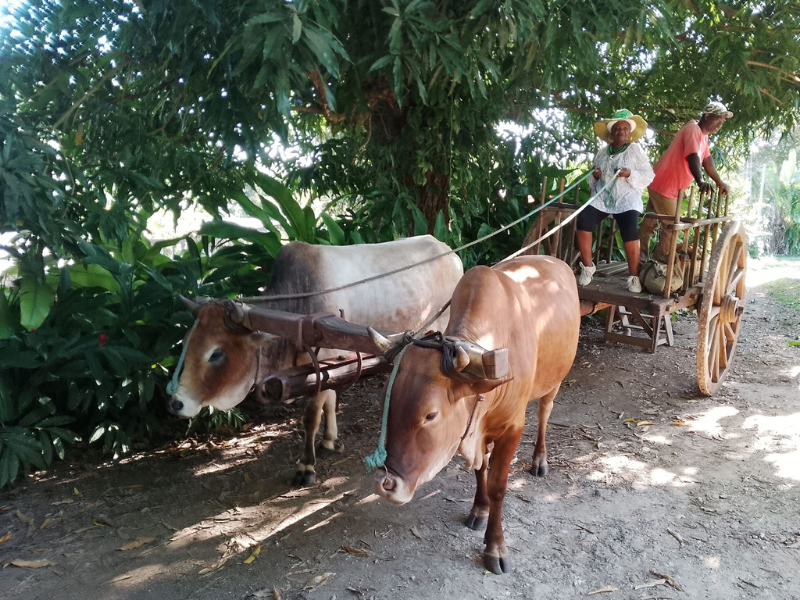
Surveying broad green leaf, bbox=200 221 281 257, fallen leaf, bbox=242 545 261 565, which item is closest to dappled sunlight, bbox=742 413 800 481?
fallen leaf, bbox=242 545 261 565

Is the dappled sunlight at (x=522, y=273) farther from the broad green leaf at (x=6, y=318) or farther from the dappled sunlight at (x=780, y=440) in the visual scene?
the broad green leaf at (x=6, y=318)

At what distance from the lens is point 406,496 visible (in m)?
2.41

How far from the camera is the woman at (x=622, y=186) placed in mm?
5176

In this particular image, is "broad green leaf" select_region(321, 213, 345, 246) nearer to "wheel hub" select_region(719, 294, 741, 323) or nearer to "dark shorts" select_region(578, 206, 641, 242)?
"dark shorts" select_region(578, 206, 641, 242)

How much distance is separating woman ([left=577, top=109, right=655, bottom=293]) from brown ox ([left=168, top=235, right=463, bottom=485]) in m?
1.23

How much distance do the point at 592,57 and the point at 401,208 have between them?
2.41 m

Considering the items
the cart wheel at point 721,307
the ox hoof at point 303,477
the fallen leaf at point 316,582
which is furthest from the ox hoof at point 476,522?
the cart wheel at point 721,307

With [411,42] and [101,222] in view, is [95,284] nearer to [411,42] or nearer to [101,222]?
[101,222]

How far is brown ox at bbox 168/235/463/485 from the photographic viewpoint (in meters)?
3.45

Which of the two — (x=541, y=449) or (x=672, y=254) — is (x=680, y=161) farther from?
(x=541, y=449)

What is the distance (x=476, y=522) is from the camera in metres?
3.65

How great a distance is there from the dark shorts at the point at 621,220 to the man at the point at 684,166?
322 millimetres

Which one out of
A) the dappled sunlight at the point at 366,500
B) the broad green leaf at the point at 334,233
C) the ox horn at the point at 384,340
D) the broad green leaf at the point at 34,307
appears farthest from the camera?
the broad green leaf at the point at 334,233

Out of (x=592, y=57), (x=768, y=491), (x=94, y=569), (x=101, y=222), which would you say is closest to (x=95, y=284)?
(x=101, y=222)
